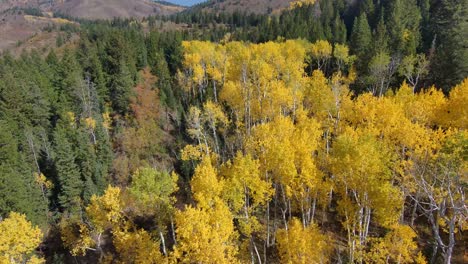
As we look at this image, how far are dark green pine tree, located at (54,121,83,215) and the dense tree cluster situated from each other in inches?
8.7

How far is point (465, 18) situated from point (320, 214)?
46.8 metres

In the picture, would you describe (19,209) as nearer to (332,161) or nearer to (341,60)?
(332,161)

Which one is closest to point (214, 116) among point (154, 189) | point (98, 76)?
point (154, 189)

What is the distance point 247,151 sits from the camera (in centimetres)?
3919

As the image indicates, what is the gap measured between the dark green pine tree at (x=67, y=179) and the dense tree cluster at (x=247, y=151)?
0.22m

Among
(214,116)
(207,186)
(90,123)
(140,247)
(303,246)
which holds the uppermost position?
(214,116)

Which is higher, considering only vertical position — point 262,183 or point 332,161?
point 332,161

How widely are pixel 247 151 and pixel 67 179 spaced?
27381 millimetres

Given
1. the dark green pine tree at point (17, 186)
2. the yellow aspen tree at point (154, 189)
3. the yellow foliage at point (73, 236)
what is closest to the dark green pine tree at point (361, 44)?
the yellow aspen tree at point (154, 189)

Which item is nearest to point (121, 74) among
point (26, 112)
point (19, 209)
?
point (26, 112)

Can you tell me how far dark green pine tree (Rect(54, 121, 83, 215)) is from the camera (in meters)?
47.6

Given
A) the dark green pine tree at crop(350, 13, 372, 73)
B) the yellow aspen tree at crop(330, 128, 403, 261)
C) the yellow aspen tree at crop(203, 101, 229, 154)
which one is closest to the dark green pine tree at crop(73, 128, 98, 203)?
the yellow aspen tree at crop(203, 101, 229, 154)

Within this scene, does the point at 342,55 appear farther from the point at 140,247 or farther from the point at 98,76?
the point at 140,247

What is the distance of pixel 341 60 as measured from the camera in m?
67.1
